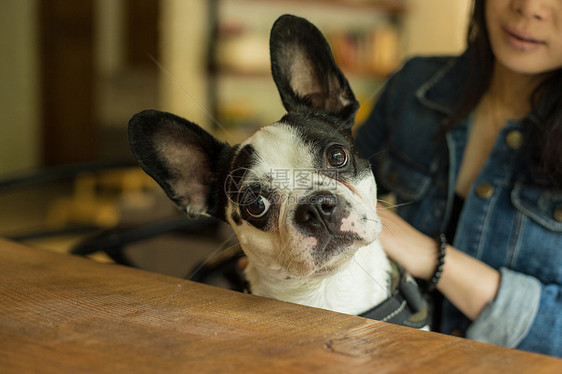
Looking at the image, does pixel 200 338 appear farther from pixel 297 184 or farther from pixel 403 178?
pixel 403 178

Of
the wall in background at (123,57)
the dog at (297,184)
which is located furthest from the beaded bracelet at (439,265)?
the wall in background at (123,57)

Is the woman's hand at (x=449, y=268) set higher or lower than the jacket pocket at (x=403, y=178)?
lower

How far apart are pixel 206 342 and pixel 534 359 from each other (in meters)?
0.37

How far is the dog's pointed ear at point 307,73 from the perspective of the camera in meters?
1.03

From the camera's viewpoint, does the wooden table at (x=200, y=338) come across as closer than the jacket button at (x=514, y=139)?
Yes

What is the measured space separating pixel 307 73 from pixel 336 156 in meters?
0.18

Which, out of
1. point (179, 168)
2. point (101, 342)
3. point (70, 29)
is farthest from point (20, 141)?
point (101, 342)

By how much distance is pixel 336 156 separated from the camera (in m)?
1.06

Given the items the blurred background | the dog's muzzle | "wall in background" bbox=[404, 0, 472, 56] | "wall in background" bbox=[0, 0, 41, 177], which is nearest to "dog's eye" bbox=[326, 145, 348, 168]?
the dog's muzzle

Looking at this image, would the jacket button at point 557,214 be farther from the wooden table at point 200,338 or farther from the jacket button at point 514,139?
the wooden table at point 200,338

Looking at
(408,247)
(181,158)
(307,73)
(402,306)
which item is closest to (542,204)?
(408,247)

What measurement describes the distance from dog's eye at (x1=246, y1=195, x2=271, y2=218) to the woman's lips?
69 cm

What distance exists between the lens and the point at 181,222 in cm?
172

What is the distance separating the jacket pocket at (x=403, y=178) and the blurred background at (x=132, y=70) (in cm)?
179
